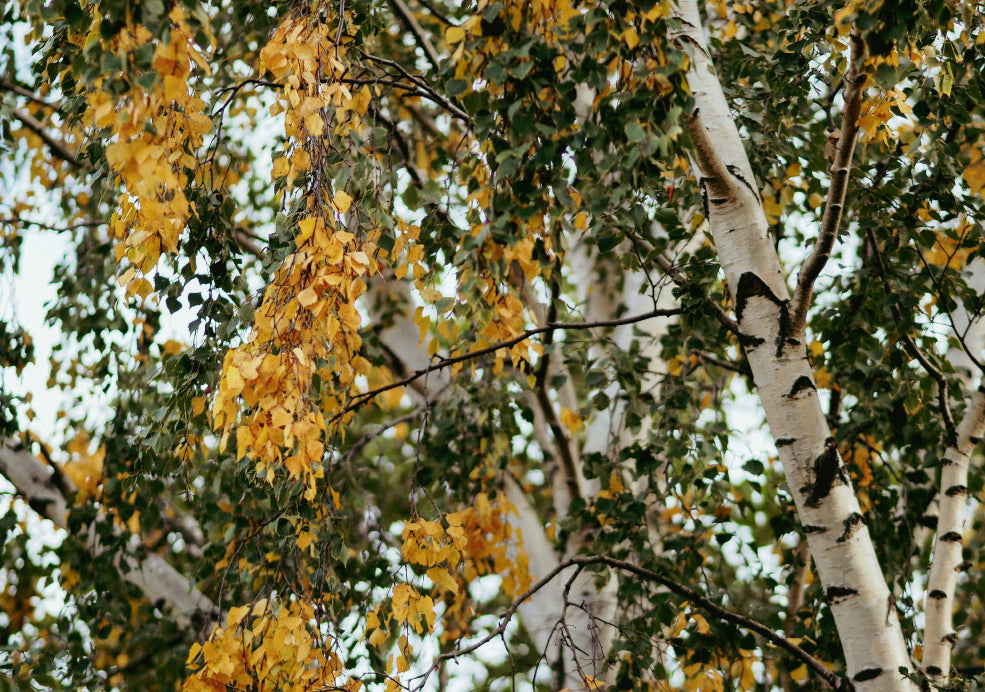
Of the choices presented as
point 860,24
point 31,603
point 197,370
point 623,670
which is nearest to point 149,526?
point 197,370

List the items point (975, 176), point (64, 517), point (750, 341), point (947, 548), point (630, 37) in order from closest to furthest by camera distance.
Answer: point (630, 37)
point (750, 341)
point (947, 548)
point (975, 176)
point (64, 517)

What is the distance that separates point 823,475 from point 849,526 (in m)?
0.10

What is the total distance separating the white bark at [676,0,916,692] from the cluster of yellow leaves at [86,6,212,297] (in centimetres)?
79

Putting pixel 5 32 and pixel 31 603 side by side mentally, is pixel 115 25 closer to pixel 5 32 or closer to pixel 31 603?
pixel 5 32

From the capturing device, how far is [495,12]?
1209mm

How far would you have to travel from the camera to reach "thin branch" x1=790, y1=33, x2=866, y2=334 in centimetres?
140

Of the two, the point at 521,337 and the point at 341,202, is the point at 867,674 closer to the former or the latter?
the point at 521,337

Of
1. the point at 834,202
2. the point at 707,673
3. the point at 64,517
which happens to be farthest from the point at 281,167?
the point at 64,517

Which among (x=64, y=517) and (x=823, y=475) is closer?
(x=823, y=475)

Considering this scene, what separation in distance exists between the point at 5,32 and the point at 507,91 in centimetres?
243

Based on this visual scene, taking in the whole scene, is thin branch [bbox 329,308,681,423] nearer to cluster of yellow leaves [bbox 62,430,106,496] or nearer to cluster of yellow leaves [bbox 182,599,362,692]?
cluster of yellow leaves [bbox 182,599,362,692]

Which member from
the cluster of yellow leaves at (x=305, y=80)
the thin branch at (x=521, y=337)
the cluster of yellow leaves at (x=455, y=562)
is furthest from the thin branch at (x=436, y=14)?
the cluster of yellow leaves at (x=455, y=562)

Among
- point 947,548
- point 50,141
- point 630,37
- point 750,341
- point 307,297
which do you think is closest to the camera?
point 630,37

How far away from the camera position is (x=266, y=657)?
58.7 inches
